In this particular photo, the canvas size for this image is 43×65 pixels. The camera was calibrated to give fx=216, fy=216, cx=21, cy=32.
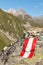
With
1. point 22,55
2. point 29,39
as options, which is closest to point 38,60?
point 22,55

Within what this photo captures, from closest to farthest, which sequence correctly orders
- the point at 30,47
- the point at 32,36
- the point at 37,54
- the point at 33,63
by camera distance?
the point at 33,63, the point at 37,54, the point at 30,47, the point at 32,36

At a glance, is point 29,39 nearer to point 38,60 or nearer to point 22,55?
point 22,55

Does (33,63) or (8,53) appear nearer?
(33,63)

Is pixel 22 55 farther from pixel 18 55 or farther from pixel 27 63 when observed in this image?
pixel 27 63

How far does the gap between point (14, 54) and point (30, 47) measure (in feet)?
6.35

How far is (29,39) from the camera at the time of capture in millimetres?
24328

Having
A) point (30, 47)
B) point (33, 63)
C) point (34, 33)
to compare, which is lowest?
point (33, 63)

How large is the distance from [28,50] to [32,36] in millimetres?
2445

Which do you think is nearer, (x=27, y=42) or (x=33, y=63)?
Answer: (x=33, y=63)

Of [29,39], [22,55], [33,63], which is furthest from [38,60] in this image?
[29,39]

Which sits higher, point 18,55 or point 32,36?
point 32,36

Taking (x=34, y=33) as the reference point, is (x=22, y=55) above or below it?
below

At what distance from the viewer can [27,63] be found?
799 inches

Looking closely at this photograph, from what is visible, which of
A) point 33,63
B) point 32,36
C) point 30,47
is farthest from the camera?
point 32,36
